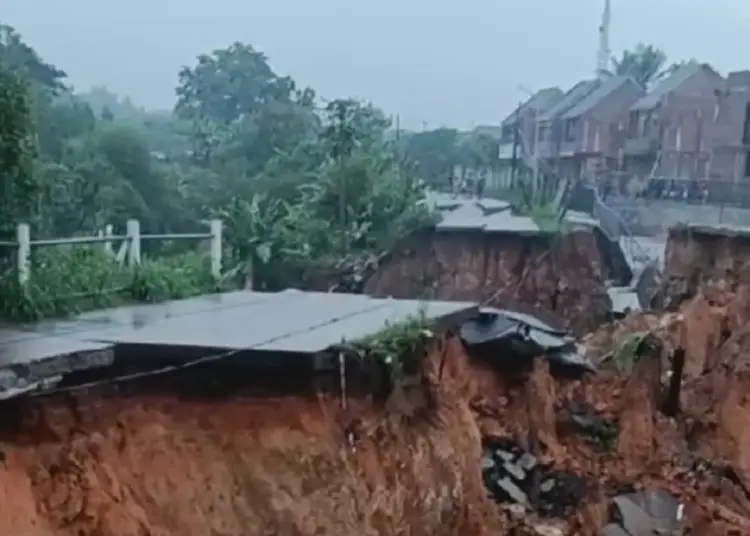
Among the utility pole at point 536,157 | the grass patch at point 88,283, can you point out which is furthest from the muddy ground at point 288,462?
the utility pole at point 536,157

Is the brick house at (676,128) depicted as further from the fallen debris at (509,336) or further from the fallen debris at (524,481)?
the fallen debris at (524,481)

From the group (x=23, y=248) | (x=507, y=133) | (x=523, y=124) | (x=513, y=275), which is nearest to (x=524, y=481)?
(x=23, y=248)

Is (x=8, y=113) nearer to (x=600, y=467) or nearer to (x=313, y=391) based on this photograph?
(x=313, y=391)

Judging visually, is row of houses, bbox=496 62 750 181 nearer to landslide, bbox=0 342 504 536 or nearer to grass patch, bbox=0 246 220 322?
grass patch, bbox=0 246 220 322

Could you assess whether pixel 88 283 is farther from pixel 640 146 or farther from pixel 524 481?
pixel 640 146

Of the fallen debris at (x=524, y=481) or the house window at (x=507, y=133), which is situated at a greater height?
the house window at (x=507, y=133)

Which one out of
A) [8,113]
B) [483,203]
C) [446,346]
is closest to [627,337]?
[446,346]
